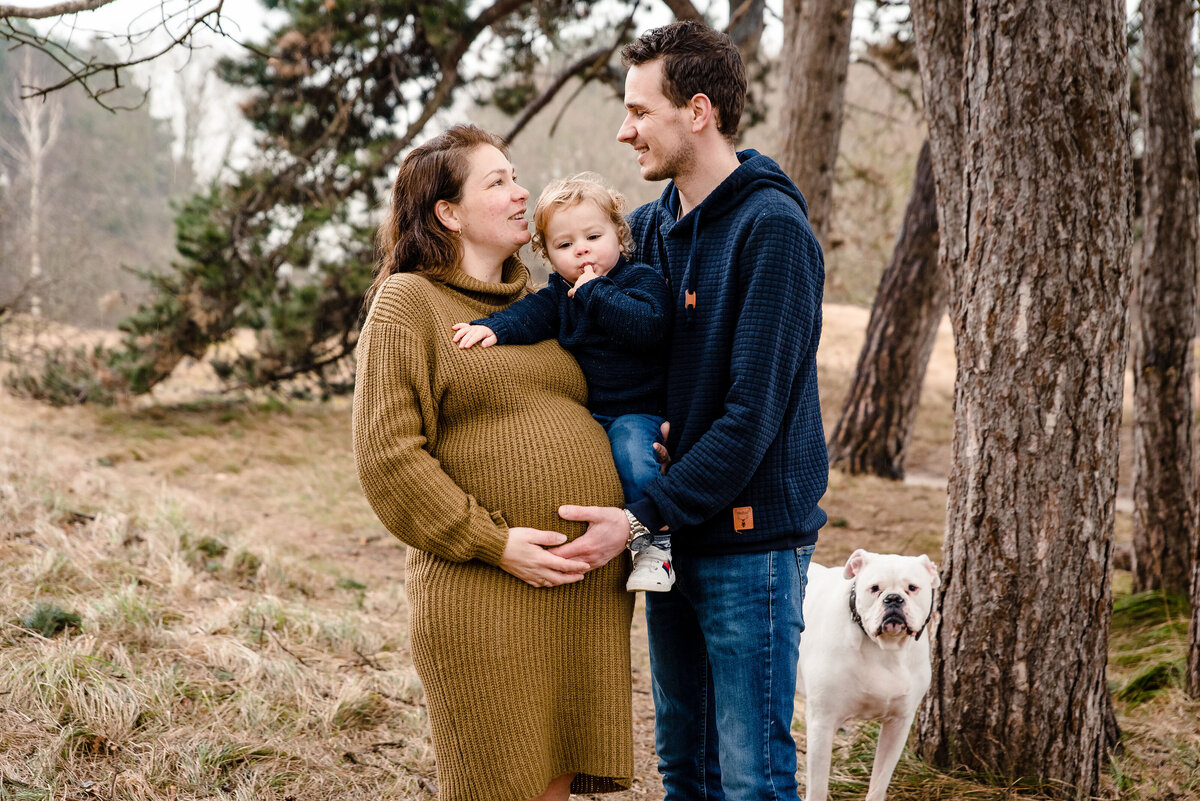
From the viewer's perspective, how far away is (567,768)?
7.52 feet

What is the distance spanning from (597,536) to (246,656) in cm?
260

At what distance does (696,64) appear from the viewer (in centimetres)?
228

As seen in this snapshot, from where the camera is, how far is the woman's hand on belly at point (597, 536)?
2176 mm

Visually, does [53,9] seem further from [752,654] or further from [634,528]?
[752,654]

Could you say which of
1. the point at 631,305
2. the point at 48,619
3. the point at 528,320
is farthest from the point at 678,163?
the point at 48,619

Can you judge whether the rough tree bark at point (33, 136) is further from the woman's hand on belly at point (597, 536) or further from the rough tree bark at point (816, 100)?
the woman's hand on belly at point (597, 536)

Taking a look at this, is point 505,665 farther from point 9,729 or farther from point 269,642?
point 269,642

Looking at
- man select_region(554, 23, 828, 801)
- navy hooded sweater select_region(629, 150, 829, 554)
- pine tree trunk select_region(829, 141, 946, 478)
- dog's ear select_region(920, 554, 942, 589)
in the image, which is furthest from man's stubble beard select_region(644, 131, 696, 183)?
pine tree trunk select_region(829, 141, 946, 478)

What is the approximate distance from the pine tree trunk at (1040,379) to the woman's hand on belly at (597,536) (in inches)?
67.6

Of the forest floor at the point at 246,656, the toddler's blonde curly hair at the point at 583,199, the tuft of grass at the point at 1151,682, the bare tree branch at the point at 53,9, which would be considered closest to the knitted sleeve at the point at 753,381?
the toddler's blonde curly hair at the point at 583,199

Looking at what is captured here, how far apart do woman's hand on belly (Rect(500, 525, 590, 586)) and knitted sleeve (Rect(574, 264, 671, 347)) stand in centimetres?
53

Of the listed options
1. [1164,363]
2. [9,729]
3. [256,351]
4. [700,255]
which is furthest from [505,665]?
[256,351]

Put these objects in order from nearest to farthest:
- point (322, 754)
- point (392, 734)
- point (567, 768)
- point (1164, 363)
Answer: point (567, 768) → point (322, 754) → point (392, 734) → point (1164, 363)

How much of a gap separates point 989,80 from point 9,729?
410cm
